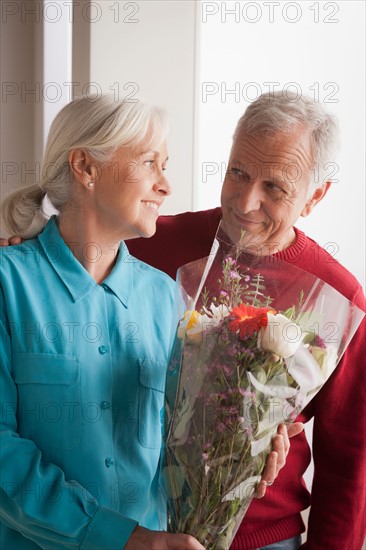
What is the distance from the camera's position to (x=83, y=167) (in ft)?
5.10

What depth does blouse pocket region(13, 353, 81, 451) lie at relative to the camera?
1.45 meters

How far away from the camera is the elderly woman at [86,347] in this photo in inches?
55.6

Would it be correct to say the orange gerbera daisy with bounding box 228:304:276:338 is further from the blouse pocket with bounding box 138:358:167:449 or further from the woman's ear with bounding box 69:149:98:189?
the woman's ear with bounding box 69:149:98:189

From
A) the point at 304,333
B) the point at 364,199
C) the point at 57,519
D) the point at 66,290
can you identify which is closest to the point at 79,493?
the point at 57,519

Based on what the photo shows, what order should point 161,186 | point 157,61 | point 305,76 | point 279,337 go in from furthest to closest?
point 305,76 < point 157,61 < point 161,186 < point 279,337

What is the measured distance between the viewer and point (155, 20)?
273 cm

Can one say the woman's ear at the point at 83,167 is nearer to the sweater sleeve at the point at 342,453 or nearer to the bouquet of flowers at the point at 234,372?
the bouquet of flowers at the point at 234,372

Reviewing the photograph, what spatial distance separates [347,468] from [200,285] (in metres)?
0.76

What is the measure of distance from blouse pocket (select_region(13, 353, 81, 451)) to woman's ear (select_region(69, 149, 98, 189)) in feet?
1.17

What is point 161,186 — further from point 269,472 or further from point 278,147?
point 269,472

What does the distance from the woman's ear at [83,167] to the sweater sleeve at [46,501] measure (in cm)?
38

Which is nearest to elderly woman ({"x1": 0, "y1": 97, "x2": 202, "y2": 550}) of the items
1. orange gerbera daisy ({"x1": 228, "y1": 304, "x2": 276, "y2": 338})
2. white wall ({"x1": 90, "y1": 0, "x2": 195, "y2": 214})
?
orange gerbera daisy ({"x1": 228, "y1": 304, "x2": 276, "y2": 338})

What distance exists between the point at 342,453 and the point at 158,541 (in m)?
0.70

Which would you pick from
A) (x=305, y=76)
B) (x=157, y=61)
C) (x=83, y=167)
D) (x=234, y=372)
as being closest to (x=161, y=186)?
(x=83, y=167)
